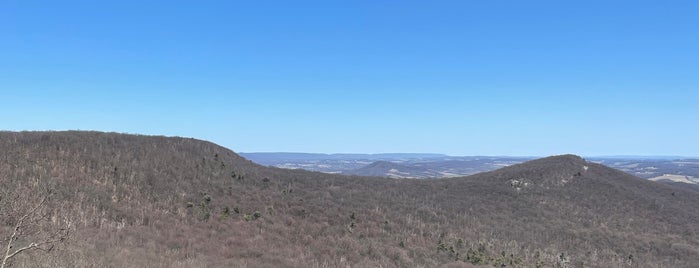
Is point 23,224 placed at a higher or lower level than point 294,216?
higher

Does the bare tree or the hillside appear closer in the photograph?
the bare tree

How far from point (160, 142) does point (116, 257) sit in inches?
1269

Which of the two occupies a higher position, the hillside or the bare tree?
the bare tree

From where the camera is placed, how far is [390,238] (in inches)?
1145

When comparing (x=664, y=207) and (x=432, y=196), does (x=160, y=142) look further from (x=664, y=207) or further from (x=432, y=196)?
(x=664, y=207)

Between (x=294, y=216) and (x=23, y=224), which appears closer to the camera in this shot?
(x=23, y=224)

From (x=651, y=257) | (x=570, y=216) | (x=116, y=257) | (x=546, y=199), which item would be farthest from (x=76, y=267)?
(x=546, y=199)

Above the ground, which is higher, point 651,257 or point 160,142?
point 160,142

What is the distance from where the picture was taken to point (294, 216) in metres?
31.6

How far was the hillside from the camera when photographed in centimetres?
2109

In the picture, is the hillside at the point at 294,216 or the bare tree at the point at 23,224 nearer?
the bare tree at the point at 23,224

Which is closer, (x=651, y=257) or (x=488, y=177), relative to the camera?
(x=651, y=257)

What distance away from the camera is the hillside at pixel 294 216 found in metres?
21.1

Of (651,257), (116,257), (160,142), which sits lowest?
(651,257)
